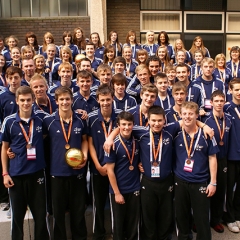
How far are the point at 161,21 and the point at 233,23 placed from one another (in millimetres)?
2589

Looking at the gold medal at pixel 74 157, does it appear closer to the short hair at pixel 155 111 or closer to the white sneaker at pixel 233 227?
the short hair at pixel 155 111

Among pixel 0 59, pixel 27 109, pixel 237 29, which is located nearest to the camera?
pixel 27 109

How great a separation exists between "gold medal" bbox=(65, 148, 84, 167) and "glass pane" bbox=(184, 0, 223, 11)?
9274mm

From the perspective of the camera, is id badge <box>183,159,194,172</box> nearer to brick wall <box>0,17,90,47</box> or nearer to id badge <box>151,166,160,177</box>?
id badge <box>151,166,160,177</box>

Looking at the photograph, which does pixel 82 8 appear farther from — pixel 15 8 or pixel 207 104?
pixel 207 104

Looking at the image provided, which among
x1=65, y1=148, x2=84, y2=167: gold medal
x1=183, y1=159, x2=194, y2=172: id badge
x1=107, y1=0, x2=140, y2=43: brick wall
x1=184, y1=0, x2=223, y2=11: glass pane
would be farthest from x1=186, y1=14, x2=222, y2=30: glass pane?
x1=65, y1=148, x2=84, y2=167: gold medal

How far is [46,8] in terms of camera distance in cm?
1073

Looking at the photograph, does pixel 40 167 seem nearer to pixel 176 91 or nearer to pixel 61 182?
pixel 61 182

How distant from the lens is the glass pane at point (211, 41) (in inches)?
467

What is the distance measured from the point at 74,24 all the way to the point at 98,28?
0.81m

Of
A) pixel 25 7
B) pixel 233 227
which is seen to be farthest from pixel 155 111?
pixel 25 7

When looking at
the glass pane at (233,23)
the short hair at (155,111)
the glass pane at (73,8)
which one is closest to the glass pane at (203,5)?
the glass pane at (233,23)

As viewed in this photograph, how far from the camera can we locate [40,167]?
3967mm

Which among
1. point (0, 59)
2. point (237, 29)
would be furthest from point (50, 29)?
point (237, 29)
